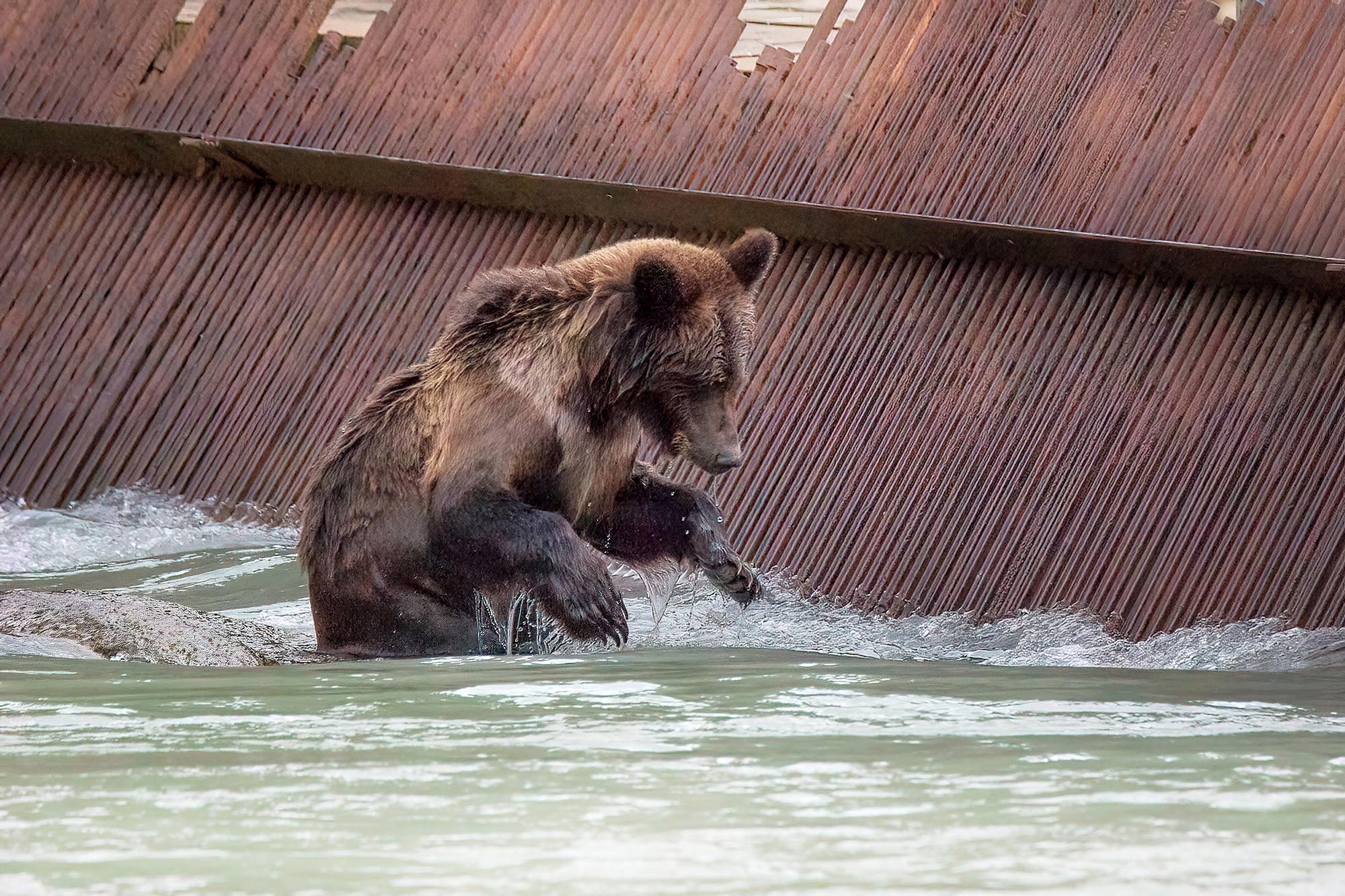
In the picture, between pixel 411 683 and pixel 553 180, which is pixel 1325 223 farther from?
pixel 411 683

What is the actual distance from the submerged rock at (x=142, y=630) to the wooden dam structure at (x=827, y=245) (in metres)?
2.70

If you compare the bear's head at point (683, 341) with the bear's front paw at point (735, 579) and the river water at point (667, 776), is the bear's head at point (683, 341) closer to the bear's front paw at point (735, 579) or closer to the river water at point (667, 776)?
the bear's front paw at point (735, 579)

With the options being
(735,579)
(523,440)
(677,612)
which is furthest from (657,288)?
(677,612)

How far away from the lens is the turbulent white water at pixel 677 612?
221 inches

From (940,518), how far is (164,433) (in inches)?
167

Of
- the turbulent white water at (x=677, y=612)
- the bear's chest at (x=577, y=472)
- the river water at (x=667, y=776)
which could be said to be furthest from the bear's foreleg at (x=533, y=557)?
the river water at (x=667, y=776)

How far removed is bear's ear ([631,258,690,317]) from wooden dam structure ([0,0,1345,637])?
6.97 ft

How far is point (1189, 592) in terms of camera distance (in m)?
6.37

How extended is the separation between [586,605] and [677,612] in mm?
1264

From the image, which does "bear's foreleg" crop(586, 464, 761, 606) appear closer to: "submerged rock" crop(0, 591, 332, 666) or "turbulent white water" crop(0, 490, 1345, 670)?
"turbulent white water" crop(0, 490, 1345, 670)

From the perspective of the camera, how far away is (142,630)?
4.97 m

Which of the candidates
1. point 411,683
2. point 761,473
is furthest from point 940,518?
point 411,683

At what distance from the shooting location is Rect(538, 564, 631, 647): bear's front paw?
511cm

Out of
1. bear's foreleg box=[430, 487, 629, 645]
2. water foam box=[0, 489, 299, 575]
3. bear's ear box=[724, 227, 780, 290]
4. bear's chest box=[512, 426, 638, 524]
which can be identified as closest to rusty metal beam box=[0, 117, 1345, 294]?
water foam box=[0, 489, 299, 575]
